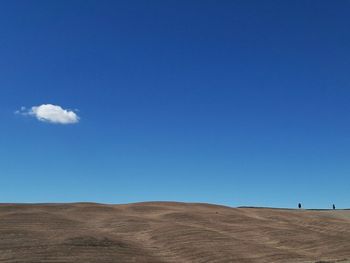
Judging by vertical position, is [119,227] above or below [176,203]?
below

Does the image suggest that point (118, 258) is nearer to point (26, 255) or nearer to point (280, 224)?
point (26, 255)

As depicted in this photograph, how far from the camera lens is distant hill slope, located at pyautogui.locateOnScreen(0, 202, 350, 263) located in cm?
3153

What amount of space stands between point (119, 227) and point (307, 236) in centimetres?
1462

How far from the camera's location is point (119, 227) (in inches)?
1615

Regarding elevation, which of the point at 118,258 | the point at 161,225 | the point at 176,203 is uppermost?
the point at 176,203

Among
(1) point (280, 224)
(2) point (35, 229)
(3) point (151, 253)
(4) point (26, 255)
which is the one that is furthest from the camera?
(1) point (280, 224)

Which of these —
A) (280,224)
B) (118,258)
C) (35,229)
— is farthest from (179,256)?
(280,224)

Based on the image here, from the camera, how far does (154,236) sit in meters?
38.1

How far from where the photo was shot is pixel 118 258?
3102 cm

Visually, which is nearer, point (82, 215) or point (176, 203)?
point (82, 215)

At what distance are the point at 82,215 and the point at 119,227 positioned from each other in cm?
569

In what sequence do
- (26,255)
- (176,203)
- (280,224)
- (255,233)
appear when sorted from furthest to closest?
(176,203) < (280,224) < (255,233) < (26,255)

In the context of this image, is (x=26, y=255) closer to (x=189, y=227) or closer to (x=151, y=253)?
(x=151, y=253)

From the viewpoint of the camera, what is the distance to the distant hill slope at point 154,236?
103ft
